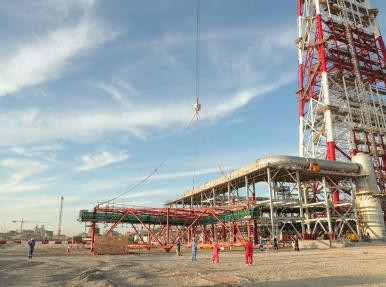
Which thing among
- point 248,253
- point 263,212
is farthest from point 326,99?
point 248,253

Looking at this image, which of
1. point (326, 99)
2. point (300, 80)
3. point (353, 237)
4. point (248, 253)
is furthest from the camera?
point (300, 80)

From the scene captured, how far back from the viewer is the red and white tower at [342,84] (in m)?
63.7

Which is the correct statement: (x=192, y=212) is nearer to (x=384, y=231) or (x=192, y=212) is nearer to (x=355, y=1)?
(x=384, y=231)

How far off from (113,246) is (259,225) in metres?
19.9

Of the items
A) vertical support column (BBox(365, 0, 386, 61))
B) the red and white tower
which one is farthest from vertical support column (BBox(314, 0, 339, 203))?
vertical support column (BBox(365, 0, 386, 61))

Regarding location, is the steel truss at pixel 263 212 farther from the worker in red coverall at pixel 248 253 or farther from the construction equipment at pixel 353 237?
the worker in red coverall at pixel 248 253

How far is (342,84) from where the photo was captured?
68.2m

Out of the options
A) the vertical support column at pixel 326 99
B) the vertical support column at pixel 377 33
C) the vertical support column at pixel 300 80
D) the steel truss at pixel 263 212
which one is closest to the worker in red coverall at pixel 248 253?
the steel truss at pixel 263 212

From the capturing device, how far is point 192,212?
48.3 meters

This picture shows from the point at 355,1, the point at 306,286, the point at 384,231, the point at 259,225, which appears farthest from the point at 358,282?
the point at 355,1

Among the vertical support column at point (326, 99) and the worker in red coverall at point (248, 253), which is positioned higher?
the vertical support column at point (326, 99)

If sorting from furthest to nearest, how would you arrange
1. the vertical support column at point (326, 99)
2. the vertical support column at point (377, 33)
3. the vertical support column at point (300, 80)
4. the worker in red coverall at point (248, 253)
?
the vertical support column at point (377, 33) → the vertical support column at point (300, 80) → the vertical support column at point (326, 99) → the worker in red coverall at point (248, 253)

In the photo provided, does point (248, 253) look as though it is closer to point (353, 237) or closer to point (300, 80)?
point (353, 237)

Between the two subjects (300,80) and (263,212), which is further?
(300,80)
